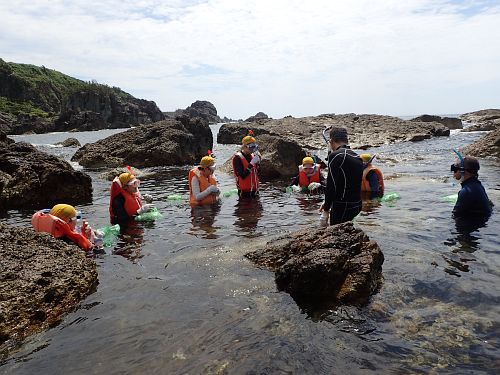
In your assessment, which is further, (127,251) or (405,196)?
(405,196)

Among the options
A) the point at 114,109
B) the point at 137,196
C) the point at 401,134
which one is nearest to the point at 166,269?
the point at 137,196

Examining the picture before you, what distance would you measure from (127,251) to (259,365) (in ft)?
16.5

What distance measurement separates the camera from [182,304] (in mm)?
6047

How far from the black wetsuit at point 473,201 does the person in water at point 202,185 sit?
693 cm

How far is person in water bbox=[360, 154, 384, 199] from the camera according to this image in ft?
44.5

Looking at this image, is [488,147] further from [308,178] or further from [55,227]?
[55,227]

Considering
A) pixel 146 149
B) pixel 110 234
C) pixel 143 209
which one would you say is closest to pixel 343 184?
pixel 110 234

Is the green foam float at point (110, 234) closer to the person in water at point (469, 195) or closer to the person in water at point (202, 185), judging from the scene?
the person in water at point (202, 185)

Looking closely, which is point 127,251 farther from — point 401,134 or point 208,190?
→ point 401,134

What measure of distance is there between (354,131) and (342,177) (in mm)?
36508

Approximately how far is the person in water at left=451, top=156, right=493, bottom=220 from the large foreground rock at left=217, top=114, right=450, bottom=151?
975 inches

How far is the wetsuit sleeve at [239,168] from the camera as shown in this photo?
533 inches

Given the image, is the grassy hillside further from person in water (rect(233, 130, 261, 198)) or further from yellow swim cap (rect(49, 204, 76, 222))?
yellow swim cap (rect(49, 204, 76, 222))

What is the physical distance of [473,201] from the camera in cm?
984
